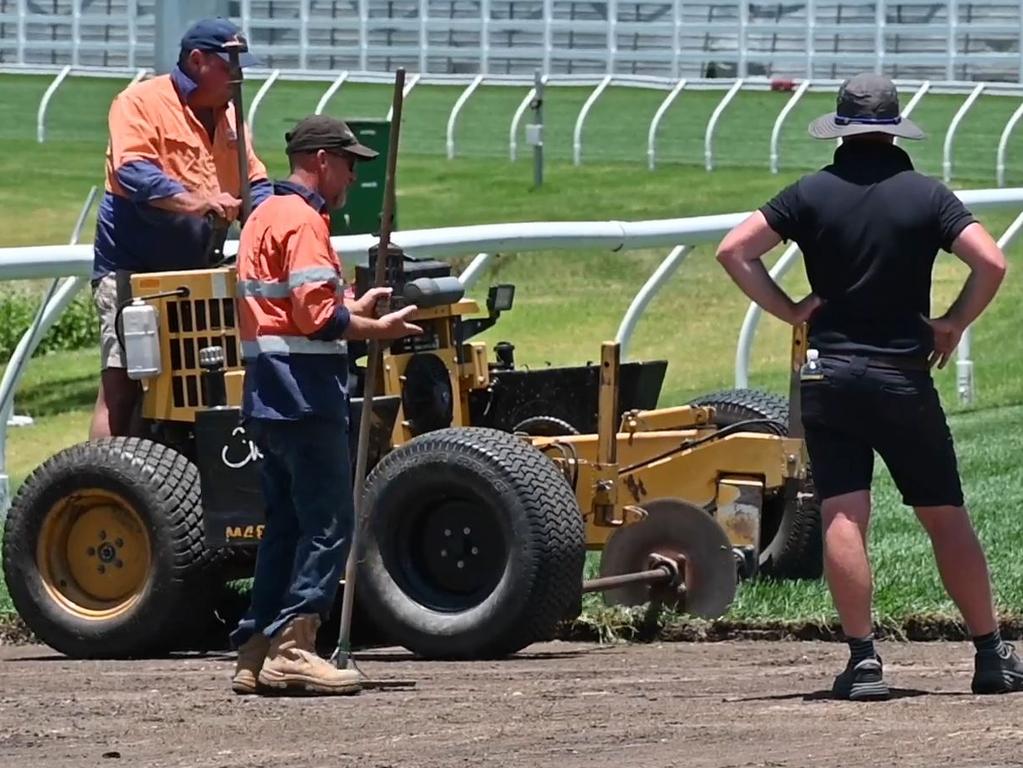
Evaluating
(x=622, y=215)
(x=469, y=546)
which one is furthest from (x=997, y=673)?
(x=622, y=215)

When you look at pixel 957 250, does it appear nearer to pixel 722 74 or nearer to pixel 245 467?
pixel 245 467

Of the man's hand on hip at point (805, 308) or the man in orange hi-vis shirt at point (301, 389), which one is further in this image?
the man in orange hi-vis shirt at point (301, 389)

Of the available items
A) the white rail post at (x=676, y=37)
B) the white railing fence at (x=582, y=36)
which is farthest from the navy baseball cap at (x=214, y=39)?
the white rail post at (x=676, y=37)

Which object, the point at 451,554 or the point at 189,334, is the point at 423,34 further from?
the point at 451,554

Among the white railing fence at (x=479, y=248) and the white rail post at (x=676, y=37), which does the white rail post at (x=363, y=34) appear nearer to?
the white rail post at (x=676, y=37)

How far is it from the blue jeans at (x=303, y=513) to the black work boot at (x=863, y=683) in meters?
1.51

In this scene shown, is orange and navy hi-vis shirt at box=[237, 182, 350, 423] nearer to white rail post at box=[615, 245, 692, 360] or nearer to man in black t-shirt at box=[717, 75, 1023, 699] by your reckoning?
man in black t-shirt at box=[717, 75, 1023, 699]

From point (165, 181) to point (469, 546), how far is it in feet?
5.36

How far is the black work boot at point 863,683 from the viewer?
663cm

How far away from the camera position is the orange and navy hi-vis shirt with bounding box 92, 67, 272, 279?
8383 millimetres

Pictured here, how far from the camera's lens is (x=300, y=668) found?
7102 millimetres

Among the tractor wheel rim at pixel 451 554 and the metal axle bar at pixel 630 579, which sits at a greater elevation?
the tractor wheel rim at pixel 451 554

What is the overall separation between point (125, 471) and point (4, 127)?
95.2 ft

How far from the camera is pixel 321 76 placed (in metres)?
35.1
